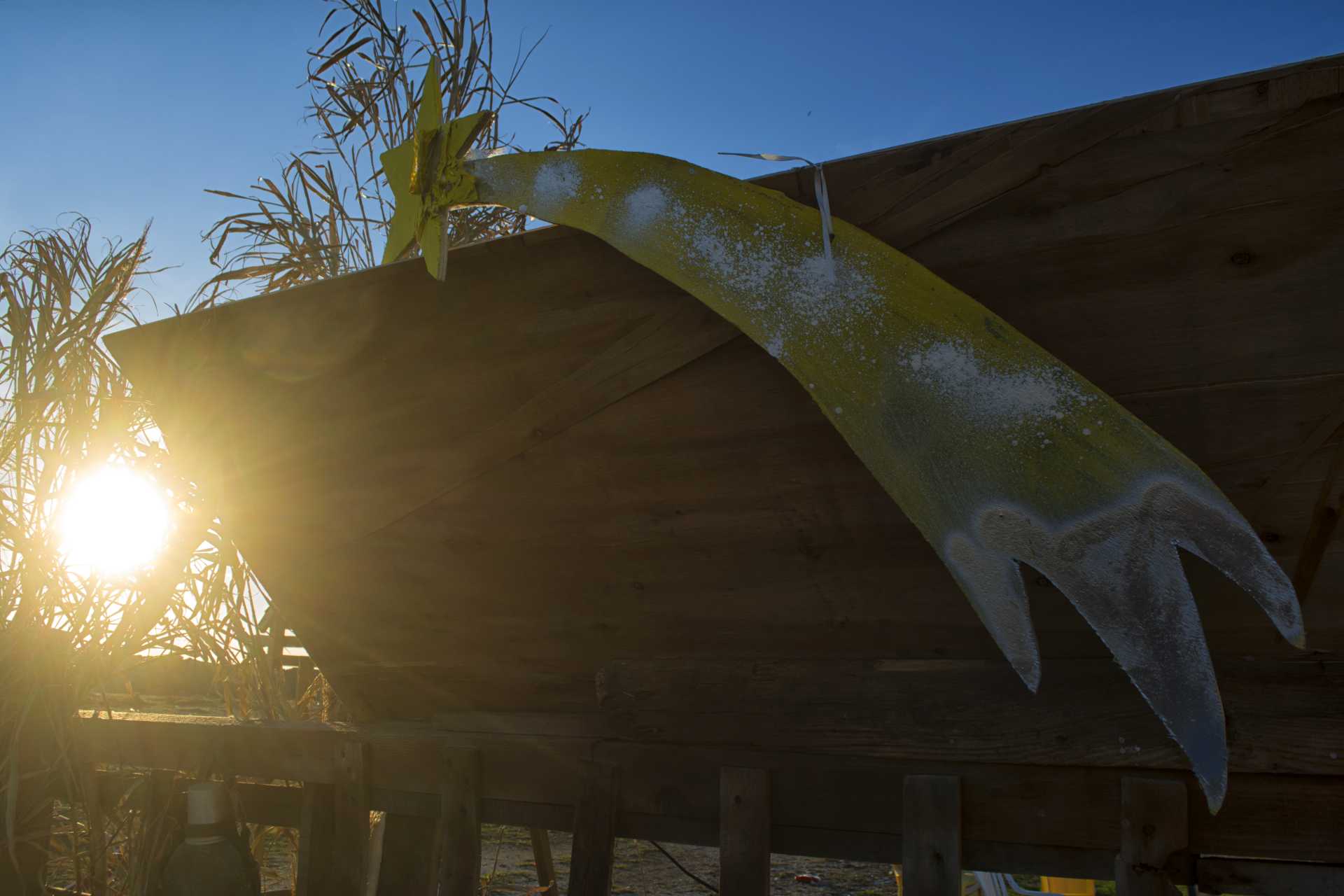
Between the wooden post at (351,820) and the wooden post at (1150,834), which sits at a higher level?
the wooden post at (1150,834)

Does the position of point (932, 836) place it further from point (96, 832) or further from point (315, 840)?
point (96, 832)

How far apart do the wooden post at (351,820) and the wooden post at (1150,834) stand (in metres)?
2.19

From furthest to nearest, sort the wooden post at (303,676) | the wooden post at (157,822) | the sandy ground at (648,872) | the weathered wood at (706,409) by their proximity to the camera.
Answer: the sandy ground at (648,872), the wooden post at (303,676), the wooden post at (157,822), the weathered wood at (706,409)

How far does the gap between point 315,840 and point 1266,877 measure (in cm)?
274

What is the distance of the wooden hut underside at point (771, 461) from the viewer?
1704 millimetres

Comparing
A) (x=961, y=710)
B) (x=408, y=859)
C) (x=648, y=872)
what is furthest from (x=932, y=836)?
(x=648, y=872)

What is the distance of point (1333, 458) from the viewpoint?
1685mm

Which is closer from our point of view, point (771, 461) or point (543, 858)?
point (771, 461)

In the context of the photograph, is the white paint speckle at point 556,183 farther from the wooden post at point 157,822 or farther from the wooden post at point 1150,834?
the wooden post at point 157,822

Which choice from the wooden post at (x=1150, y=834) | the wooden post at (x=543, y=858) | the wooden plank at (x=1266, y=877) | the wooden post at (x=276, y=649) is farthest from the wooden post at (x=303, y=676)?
the wooden plank at (x=1266, y=877)

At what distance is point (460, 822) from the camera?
2844 millimetres

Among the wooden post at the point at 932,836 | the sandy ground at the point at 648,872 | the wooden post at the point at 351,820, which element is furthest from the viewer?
the sandy ground at the point at 648,872

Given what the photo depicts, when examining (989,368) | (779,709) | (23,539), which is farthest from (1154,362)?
(23,539)

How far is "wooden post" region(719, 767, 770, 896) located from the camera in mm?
2301
